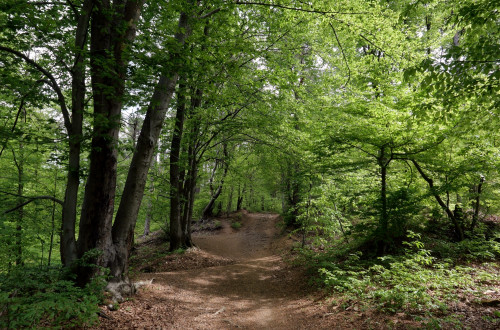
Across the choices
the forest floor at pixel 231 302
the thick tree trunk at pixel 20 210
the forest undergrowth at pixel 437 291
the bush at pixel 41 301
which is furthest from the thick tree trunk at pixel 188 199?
the bush at pixel 41 301

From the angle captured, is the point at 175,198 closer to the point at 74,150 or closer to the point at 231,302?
the point at 231,302

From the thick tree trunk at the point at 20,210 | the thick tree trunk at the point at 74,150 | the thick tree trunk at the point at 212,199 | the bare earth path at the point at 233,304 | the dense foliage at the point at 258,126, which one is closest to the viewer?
the dense foliage at the point at 258,126

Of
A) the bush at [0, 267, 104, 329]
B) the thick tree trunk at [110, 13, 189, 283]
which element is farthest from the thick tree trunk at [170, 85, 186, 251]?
the bush at [0, 267, 104, 329]

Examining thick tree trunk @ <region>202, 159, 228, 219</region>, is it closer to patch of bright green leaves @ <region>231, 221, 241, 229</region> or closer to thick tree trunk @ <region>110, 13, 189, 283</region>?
patch of bright green leaves @ <region>231, 221, 241, 229</region>

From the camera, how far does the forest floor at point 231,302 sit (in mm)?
4418

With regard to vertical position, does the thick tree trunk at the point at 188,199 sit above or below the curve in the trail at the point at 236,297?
above

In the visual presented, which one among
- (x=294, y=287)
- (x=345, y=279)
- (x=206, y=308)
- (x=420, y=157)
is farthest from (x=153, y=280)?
(x=420, y=157)

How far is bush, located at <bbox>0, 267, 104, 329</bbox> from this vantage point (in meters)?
2.95

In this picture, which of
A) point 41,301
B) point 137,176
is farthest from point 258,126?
point 41,301

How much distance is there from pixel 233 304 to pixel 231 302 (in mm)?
147

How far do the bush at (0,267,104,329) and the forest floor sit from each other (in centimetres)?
53

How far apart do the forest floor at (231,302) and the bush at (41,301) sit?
526 mm

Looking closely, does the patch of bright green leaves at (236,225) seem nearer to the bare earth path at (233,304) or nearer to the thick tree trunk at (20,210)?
the bare earth path at (233,304)

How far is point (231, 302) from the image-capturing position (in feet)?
20.7
